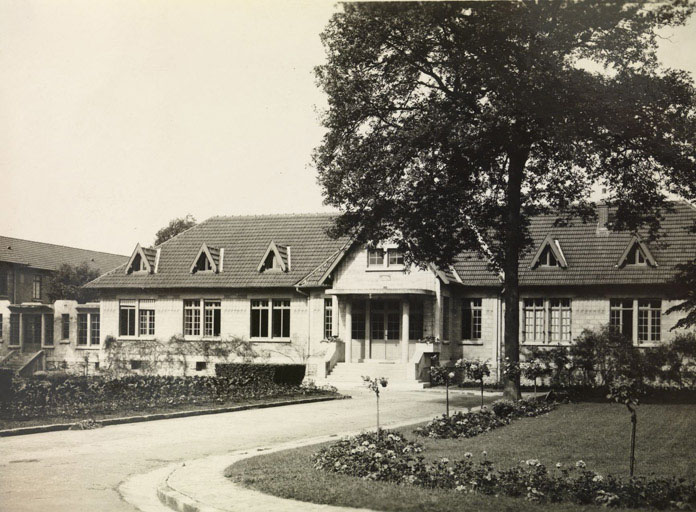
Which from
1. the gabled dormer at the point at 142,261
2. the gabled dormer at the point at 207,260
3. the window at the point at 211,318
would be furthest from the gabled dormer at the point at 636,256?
the gabled dormer at the point at 142,261

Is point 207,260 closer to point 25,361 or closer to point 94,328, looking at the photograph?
point 94,328

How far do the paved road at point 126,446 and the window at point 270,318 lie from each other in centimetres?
1344

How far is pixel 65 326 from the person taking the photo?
1667 inches

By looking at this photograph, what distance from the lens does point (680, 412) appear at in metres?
20.4

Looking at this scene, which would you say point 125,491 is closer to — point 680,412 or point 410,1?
point 410,1

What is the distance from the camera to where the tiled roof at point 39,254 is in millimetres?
51263

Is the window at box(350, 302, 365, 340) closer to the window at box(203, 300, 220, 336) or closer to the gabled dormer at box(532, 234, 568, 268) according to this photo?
the window at box(203, 300, 220, 336)

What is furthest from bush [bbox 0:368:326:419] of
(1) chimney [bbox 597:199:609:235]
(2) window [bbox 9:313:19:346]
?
A: (2) window [bbox 9:313:19:346]

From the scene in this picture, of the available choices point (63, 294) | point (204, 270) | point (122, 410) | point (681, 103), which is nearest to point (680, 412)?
point (681, 103)

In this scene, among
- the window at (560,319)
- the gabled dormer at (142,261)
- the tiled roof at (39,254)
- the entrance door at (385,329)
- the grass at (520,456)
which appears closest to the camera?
the grass at (520,456)

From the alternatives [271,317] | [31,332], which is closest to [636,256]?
[271,317]

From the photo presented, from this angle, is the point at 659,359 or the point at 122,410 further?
the point at 659,359

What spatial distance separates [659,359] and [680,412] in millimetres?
Answer: 9399

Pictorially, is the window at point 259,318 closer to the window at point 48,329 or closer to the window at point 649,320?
the window at point 48,329
